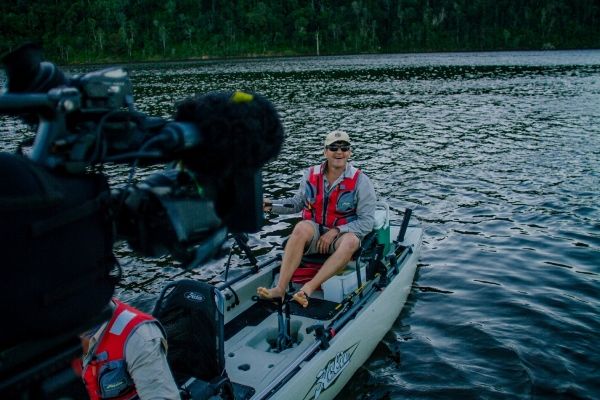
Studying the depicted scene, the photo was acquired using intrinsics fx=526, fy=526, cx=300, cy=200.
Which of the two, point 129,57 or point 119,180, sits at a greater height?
point 129,57

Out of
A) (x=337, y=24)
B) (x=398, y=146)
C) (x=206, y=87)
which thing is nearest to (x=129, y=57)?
(x=337, y=24)

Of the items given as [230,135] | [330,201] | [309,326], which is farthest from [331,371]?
[230,135]

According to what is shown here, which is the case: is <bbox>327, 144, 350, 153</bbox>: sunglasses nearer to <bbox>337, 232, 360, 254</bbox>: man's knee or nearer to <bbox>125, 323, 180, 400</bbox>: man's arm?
<bbox>337, 232, 360, 254</bbox>: man's knee

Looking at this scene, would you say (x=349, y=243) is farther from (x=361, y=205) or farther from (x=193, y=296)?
(x=193, y=296)

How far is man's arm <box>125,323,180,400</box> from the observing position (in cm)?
378

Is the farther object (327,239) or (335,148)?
(335,148)

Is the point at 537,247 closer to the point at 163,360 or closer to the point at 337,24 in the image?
the point at 163,360

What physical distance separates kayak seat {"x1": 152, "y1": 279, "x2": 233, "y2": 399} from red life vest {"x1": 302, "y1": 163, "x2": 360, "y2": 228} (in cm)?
331

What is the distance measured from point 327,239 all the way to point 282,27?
154m

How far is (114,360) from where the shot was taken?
154 inches

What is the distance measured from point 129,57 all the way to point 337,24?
59.3 metres

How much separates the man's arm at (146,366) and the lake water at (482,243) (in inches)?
147

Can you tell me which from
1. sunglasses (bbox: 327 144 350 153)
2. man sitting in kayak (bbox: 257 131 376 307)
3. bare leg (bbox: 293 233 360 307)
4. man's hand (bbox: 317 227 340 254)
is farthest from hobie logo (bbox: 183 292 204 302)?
sunglasses (bbox: 327 144 350 153)

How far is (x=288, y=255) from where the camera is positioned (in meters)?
7.76
